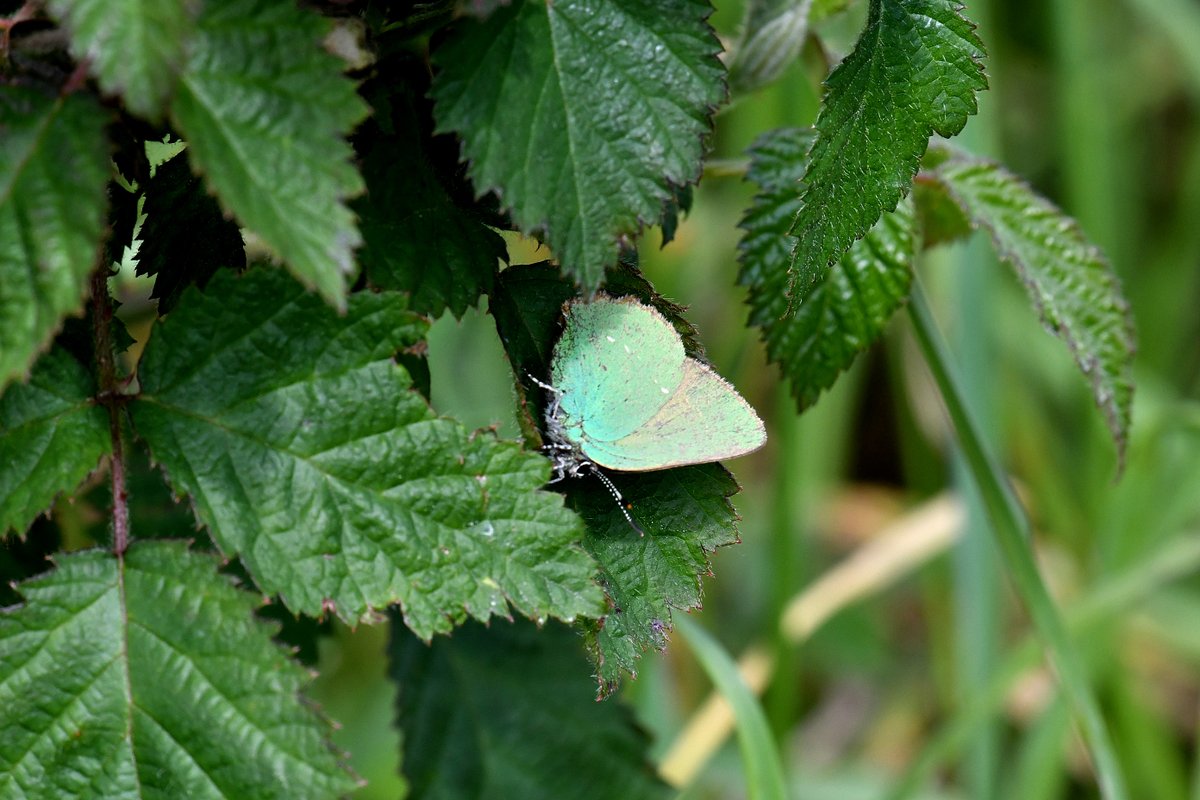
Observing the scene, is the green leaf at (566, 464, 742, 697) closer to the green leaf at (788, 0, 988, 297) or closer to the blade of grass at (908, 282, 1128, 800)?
the green leaf at (788, 0, 988, 297)

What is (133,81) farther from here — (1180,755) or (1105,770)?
(1180,755)

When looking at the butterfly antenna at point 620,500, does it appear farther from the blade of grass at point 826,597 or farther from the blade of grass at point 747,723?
the blade of grass at point 826,597

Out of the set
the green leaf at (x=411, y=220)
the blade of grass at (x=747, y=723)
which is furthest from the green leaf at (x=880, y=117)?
the blade of grass at (x=747, y=723)

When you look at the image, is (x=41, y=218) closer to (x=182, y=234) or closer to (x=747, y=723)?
(x=182, y=234)

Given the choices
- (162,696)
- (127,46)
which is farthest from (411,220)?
(162,696)

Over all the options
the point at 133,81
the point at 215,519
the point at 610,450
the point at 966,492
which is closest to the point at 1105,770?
the point at 966,492

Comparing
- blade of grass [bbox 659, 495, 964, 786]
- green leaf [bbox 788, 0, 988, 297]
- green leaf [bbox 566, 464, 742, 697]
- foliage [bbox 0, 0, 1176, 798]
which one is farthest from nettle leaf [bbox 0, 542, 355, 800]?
blade of grass [bbox 659, 495, 964, 786]

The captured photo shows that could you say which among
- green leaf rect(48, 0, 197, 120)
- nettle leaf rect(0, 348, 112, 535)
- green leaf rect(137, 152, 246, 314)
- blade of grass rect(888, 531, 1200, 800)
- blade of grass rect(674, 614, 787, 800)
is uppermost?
green leaf rect(48, 0, 197, 120)
